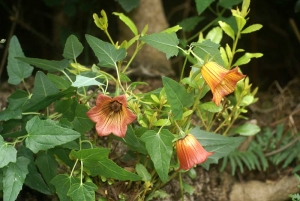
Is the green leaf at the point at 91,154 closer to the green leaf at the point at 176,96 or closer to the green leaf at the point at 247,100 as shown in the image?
the green leaf at the point at 176,96

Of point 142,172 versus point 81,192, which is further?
point 142,172

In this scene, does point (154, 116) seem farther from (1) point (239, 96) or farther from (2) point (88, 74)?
(1) point (239, 96)

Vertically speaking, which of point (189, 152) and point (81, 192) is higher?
point (189, 152)

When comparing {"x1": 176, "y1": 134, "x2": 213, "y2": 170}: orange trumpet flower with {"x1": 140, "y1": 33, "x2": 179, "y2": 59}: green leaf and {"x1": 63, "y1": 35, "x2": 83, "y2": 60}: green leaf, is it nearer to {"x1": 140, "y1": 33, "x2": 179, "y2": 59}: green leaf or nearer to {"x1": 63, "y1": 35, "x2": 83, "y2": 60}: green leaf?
{"x1": 140, "y1": 33, "x2": 179, "y2": 59}: green leaf

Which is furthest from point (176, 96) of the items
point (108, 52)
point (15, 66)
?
point (15, 66)

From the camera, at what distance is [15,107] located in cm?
132

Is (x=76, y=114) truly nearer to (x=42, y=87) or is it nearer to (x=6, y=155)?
(x=42, y=87)

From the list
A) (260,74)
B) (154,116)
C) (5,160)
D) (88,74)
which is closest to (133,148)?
(154,116)

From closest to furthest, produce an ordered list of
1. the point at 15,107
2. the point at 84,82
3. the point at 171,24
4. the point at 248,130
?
the point at 84,82
the point at 15,107
the point at 248,130
the point at 171,24

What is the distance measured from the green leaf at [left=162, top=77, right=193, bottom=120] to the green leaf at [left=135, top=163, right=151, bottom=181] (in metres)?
0.21

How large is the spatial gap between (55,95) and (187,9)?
1362mm

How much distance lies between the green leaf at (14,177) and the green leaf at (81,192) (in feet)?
0.43

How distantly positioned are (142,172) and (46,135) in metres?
0.32

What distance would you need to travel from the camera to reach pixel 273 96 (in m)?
2.26
